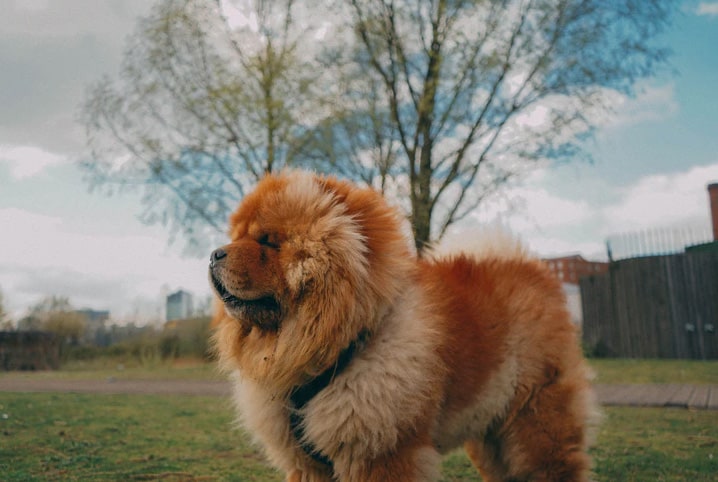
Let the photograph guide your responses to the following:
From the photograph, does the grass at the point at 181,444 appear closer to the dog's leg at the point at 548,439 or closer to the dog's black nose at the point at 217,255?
the dog's leg at the point at 548,439

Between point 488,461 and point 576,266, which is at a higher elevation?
point 576,266

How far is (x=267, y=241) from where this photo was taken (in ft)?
8.87

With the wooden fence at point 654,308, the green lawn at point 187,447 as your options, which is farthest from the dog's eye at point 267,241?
the wooden fence at point 654,308

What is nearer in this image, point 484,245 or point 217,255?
point 217,255

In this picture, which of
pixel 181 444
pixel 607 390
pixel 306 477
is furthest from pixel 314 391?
pixel 607 390

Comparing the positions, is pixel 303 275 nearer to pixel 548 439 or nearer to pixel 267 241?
pixel 267 241

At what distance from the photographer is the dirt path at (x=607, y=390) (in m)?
7.14

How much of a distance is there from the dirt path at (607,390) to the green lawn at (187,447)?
0.51m

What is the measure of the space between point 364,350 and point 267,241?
2.18ft

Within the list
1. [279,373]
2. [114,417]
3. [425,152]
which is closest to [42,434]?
[114,417]

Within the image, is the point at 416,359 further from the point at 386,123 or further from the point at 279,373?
the point at 386,123

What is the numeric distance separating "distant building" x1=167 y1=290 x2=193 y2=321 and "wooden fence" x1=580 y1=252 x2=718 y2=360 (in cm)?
1259

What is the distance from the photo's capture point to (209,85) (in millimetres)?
13117

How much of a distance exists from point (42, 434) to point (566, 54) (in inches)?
436
